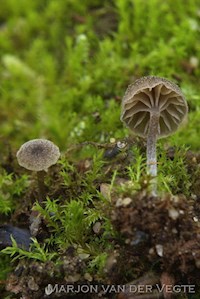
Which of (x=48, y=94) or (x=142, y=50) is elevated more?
(x=142, y=50)

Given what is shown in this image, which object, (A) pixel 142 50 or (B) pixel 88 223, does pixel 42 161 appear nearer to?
(B) pixel 88 223

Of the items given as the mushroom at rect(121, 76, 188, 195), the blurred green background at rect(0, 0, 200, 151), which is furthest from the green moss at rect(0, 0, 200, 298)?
the mushroom at rect(121, 76, 188, 195)

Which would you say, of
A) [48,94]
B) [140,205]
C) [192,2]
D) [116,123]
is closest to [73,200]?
[140,205]

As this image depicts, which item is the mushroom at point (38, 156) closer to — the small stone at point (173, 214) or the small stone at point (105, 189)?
the small stone at point (105, 189)

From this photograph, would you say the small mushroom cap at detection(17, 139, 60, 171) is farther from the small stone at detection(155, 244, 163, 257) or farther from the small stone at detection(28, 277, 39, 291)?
the small stone at detection(155, 244, 163, 257)

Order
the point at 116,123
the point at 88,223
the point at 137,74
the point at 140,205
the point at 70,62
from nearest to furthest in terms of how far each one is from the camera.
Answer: the point at 140,205 → the point at 88,223 → the point at 116,123 → the point at 137,74 → the point at 70,62

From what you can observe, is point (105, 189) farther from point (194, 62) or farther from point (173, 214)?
point (194, 62)

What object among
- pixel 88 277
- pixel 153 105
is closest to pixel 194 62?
pixel 153 105
